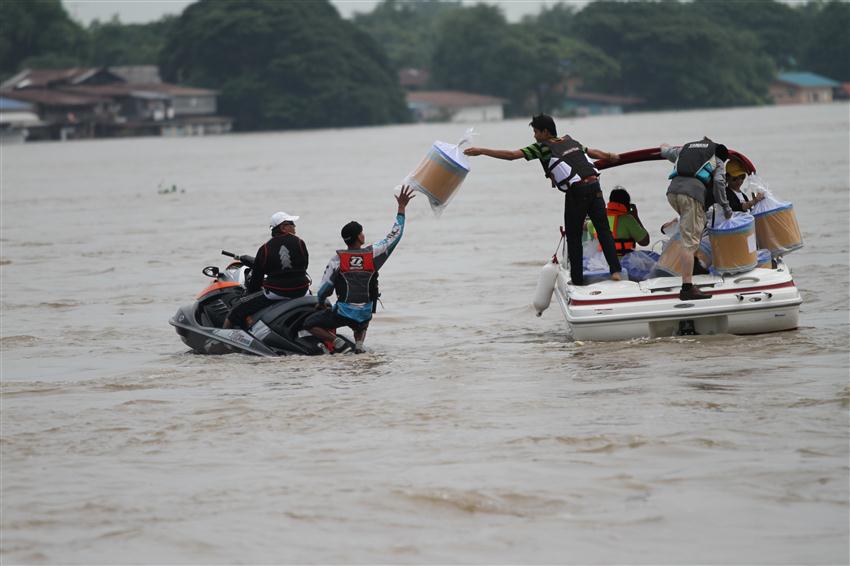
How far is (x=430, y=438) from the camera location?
9508 millimetres

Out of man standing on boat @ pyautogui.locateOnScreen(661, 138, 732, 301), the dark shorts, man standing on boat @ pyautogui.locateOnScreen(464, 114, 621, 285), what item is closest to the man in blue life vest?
the dark shorts

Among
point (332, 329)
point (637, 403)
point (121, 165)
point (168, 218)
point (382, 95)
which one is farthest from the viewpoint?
point (382, 95)

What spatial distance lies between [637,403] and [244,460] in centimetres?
280

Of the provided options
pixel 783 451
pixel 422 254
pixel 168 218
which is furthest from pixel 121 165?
pixel 783 451

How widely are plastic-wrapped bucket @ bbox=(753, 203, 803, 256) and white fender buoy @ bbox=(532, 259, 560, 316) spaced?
1.81 meters

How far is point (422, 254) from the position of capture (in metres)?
22.6

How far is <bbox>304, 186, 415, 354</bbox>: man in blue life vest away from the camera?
39.7ft

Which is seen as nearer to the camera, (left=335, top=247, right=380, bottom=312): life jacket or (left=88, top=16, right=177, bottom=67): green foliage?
(left=335, top=247, right=380, bottom=312): life jacket

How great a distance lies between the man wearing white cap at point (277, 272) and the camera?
12508mm

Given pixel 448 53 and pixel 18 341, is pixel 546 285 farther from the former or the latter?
pixel 448 53

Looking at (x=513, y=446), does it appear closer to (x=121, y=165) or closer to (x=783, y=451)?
(x=783, y=451)

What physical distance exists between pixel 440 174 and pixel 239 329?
7.36 ft

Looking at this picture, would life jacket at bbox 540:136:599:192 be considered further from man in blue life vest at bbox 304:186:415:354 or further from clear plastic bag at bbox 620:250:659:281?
man in blue life vest at bbox 304:186:415:354

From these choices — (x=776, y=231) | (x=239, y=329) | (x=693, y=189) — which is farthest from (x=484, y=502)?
(x=776, y=231)
